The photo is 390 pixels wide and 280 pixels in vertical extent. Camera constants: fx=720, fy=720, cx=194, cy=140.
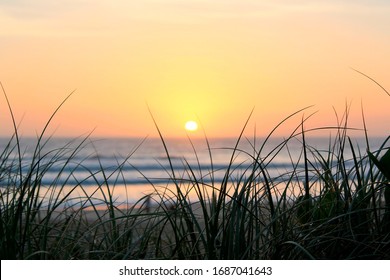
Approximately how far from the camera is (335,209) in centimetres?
250

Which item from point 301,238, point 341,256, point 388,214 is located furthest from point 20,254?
point 388,214

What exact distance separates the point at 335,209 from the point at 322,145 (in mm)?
33250

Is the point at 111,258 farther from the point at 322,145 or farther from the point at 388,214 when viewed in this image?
the point at 322,145

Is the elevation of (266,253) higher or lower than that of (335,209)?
lower

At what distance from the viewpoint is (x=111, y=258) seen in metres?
2.38

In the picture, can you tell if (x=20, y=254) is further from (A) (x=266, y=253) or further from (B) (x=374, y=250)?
(B) (x=374, y=250)

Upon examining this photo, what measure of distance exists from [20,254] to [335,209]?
3.51 feet
